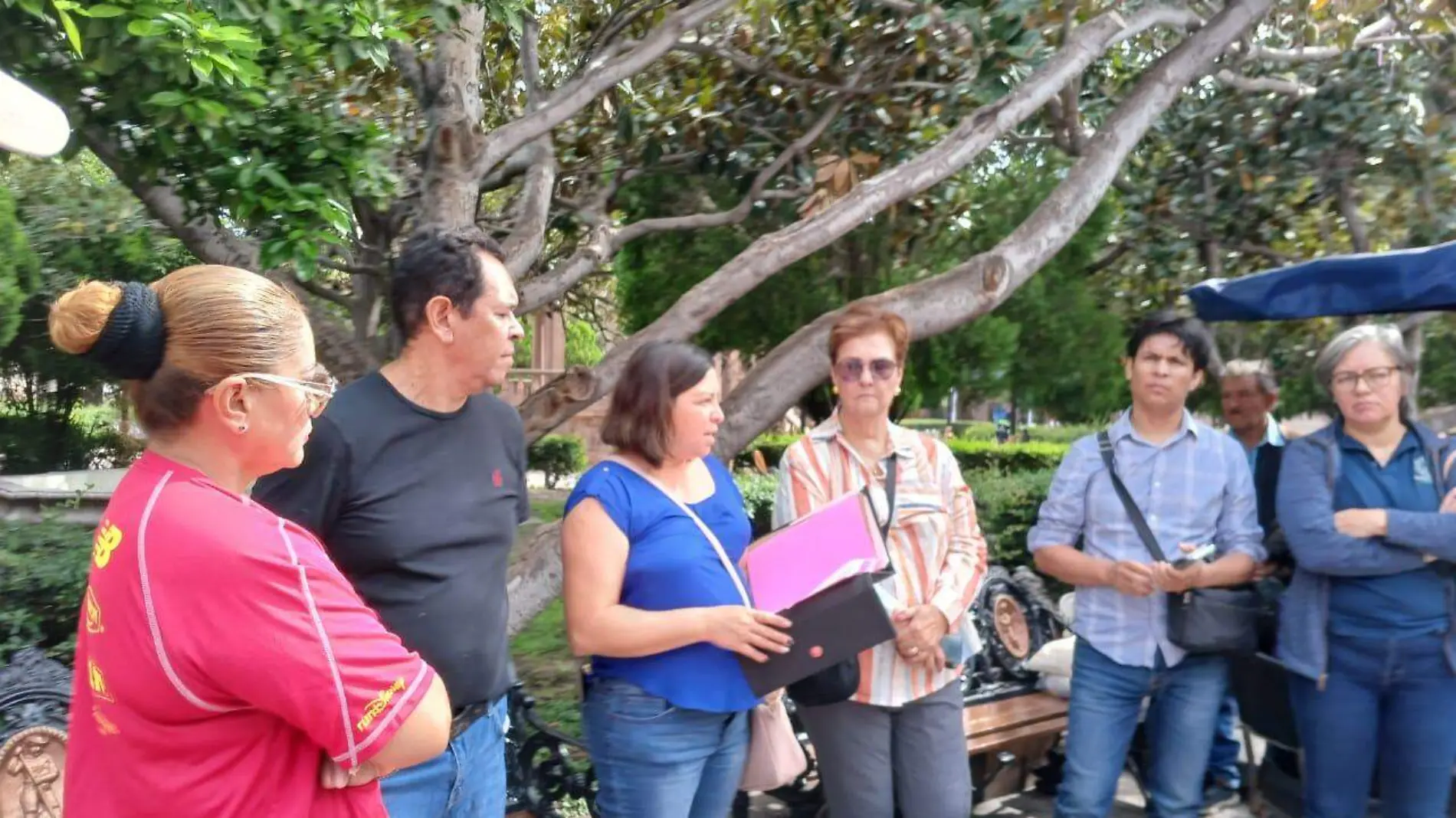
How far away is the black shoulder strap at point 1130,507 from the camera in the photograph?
3.56 metres

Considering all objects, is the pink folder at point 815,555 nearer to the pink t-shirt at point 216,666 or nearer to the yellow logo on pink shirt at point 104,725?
the pink t-shirt at point 216,666

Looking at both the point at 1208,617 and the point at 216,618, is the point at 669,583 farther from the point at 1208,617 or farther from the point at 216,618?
the point at 1208,617

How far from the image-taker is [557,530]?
4348 mm

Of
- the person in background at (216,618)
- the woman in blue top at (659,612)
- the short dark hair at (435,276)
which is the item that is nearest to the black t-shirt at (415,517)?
the short dark hair at (435,276)

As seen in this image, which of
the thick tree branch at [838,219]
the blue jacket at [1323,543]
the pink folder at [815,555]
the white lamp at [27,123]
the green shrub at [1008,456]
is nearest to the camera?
the white lamp at [27,123]

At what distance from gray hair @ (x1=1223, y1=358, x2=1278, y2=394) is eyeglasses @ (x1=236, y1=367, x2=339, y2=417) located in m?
4.51

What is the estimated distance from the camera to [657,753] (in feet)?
8.87

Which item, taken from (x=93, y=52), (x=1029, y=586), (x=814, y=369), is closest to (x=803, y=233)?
(x=814, y=369)

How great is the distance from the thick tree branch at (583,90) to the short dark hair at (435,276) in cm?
204

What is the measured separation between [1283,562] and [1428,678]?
640mm

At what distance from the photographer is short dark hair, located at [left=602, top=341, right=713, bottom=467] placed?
279 cm

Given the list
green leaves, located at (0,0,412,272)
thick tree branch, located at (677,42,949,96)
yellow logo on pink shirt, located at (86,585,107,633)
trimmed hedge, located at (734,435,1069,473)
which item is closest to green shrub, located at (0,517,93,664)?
green leaves, located at (0,0,412,272)

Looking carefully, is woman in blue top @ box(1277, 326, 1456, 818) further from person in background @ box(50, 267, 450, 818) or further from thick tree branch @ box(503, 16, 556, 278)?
person in background @ box(50, 267, 450, 818)

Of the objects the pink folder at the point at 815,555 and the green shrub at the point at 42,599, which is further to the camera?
the green shrub at the point at 42,599
